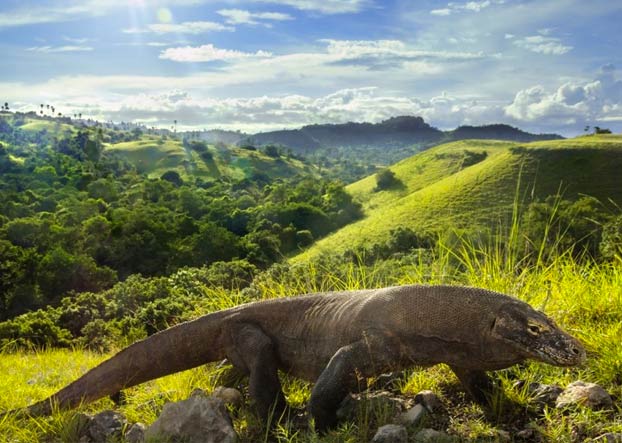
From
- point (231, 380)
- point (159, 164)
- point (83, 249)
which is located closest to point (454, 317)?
point (231, 380)

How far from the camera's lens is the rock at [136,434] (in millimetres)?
4043

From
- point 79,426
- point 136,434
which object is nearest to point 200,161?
point 79,426

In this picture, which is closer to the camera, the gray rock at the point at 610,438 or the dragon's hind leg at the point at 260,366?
the gray rock at the point at 610,438

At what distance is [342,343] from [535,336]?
1.22 meters

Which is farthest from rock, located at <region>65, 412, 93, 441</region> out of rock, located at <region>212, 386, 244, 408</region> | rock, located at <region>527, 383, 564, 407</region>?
rock, located at <region>527, 383, 564, 407</region>

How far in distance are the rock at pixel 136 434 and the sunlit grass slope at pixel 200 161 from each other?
4970 inches

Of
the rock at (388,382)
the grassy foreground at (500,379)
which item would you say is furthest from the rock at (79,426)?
the rock at (388,382)

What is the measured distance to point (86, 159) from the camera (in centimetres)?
11625

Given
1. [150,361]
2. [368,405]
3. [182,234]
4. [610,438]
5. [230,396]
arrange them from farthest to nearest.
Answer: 1. [182,234]
2. [150,361]
3. [230,396]
4. [368,405]
5. [610,438]

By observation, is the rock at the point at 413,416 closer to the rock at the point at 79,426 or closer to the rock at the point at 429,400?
the rock at the point at 429,400

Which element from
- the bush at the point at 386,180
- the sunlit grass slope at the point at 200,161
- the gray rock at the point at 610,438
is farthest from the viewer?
the sunlit grass slope at the point at 200,161

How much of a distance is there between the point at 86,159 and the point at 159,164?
3163 centimetres

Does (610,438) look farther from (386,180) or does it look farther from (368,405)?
(386,180)

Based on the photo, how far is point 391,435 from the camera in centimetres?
349
